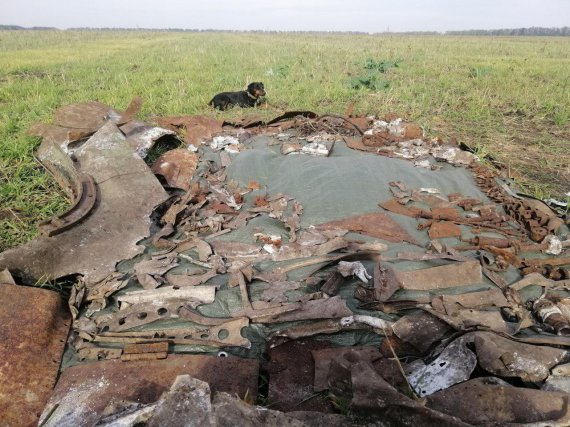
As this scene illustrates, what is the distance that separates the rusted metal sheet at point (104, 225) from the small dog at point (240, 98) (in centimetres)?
Result: 372

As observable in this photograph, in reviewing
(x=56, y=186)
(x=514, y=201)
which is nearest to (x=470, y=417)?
(x=514, y=201)

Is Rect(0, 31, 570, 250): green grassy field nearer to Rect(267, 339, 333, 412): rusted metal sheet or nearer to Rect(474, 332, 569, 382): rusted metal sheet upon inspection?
Rect(267, 339, 333, 412): rusted metal sheet

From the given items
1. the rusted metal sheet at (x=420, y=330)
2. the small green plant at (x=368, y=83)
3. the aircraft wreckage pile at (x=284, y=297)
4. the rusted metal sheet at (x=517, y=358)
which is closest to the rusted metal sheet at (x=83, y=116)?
the aircraft wreckage pile at (x=284, y=297)

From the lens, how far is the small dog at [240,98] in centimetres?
816

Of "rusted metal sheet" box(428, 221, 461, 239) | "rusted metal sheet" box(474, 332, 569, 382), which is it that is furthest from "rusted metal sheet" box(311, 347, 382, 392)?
"rusted metal sheet" box(428, 221, 461, 239)

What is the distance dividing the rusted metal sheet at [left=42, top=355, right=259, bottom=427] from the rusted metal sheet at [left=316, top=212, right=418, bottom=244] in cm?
181

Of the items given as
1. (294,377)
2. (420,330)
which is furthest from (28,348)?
(420,330)

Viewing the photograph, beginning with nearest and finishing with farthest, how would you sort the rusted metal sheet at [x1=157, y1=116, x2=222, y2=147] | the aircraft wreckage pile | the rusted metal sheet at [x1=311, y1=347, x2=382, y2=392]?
the aircraft wreckage pile < the rusted metal sheet at [x1=311, y1=347, x2=382, y2=392] < the rusted metal sheet at [x1=157, y1=116, x2=222, y2=147]

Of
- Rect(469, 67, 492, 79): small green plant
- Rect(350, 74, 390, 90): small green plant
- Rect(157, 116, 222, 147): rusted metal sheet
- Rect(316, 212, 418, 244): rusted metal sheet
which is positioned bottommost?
Rect(316, 212, 418, 244): rusted metal sheet

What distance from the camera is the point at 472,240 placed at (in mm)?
3617

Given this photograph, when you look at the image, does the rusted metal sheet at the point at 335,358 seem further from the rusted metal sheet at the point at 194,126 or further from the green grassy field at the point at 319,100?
the rusted metal sheet at the point at 194,126

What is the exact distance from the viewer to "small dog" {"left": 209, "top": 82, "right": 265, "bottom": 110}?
816cm

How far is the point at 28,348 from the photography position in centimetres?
235

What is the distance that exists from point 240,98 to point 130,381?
7.02 meters
